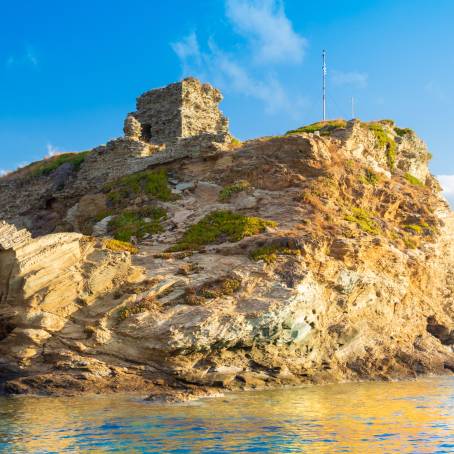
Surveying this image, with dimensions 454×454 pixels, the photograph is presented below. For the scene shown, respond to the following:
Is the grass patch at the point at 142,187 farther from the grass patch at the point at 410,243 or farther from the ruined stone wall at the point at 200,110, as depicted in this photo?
the grass patch at the point at 410,243

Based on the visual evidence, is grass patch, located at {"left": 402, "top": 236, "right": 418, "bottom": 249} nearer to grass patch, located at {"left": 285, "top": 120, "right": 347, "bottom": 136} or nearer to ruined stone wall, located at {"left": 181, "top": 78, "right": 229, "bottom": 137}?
grass patch, located at {"left": 285, "top": 120, "right": 347, "bottom": 136}

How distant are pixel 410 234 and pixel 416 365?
8282 mm

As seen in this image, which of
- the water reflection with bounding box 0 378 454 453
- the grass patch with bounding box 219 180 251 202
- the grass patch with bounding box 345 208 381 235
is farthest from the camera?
the grass patch with bounding box 219 180 251 202

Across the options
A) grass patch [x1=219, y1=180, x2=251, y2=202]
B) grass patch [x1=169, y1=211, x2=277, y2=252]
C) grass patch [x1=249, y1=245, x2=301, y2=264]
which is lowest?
grass patch [x1=249, y1=245, x2=301, y2=264]

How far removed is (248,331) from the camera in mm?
20281

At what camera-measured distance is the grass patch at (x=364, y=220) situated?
27.9m

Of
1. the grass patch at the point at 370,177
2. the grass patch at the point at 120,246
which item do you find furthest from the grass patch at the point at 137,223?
the grass patch at the point at 370,177

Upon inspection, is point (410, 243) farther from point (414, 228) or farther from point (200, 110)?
point (200, 110)

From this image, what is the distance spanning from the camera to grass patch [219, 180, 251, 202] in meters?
29.4

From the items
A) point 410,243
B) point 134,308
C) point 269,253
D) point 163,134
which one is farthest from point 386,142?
point 134,308

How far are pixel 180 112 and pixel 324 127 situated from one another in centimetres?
879

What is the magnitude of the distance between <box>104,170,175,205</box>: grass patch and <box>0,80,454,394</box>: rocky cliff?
0.08 metres

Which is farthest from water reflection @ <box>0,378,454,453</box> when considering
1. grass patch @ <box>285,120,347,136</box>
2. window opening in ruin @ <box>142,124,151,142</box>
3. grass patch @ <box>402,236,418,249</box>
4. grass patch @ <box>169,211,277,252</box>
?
window opening in ruin @ <box>142,124,151,142</box>

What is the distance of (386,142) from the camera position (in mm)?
38594
